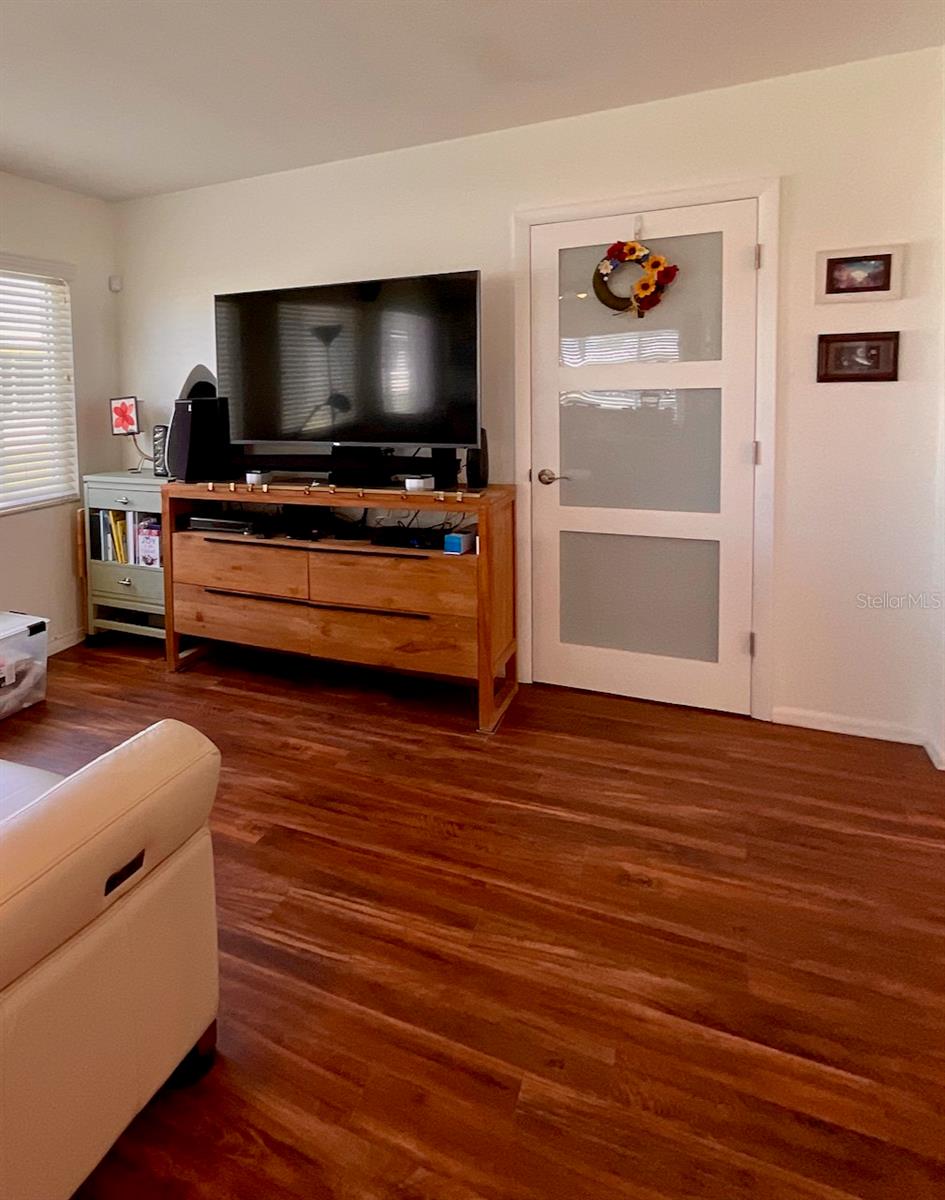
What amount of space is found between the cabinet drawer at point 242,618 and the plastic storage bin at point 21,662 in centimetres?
58

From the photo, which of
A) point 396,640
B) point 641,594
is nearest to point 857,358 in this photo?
point 641,594

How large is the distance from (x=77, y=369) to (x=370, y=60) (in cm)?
236

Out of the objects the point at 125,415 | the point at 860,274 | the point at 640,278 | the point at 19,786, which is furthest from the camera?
the point at 125,415

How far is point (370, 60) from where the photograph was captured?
254cm

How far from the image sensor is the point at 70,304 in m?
3.96

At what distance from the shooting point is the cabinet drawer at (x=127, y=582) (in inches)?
151

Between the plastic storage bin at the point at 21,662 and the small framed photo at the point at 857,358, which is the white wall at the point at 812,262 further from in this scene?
the plastic storage bin at the point at 21,662

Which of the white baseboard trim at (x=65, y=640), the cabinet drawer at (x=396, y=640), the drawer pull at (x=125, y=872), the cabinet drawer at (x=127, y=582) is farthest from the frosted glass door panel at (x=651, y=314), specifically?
the white baseboard trim at (x=65, y=640)

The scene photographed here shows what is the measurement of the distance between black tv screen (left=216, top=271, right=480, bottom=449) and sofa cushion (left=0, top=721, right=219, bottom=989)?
2.06 m

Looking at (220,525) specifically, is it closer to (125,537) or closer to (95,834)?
(125,537)

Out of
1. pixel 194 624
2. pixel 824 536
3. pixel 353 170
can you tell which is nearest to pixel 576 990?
pixel 824 536

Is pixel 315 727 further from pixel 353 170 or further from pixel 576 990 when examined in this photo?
pixel 353 170

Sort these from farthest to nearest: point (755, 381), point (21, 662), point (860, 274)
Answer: point (21, 662) → point (755, 381) → point (860, 274)

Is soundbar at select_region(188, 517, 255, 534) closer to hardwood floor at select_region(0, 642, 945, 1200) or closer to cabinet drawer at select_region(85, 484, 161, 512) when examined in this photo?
cabinet drawer at select_region(85, 484, 161, 512)
